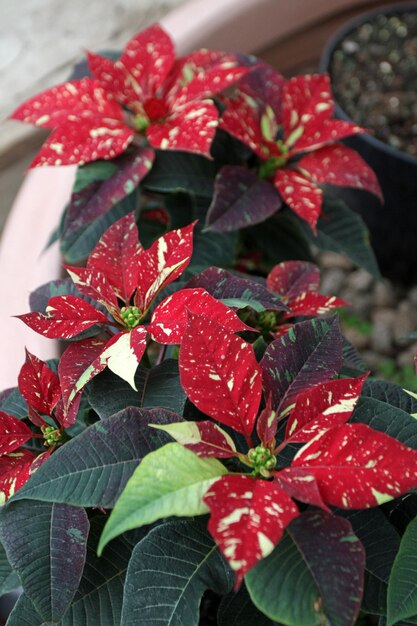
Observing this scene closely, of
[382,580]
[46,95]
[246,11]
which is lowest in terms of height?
[382,580]

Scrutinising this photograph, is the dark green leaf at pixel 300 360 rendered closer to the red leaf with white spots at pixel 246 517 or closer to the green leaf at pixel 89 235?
the red leaf with white spots at pixel 246 517

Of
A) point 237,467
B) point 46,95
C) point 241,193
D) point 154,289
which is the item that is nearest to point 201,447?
point 237,467

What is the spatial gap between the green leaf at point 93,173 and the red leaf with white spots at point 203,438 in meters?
0.41

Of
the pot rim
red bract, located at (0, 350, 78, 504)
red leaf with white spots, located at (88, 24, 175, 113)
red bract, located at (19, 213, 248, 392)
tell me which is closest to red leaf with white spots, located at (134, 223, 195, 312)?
red bract, located at (19, 213, 248, 392)

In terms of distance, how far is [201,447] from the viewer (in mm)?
520

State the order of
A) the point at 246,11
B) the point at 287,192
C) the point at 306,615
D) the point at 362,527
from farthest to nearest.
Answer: the point at 246,11, the point at 287,192, the point at 362,527, the point at 306,615

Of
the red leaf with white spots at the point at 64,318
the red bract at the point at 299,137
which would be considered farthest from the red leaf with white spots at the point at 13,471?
the red bract at the point at 299,137

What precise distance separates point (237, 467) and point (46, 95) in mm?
537

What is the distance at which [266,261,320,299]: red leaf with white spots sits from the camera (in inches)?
29.8

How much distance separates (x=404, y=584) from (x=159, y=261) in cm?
32

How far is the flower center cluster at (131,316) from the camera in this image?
64 centimetres

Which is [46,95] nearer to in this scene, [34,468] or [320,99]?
[320,99]

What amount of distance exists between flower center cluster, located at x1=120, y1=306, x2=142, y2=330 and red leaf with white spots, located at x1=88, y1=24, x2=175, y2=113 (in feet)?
1.21

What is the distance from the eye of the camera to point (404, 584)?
50 cm
